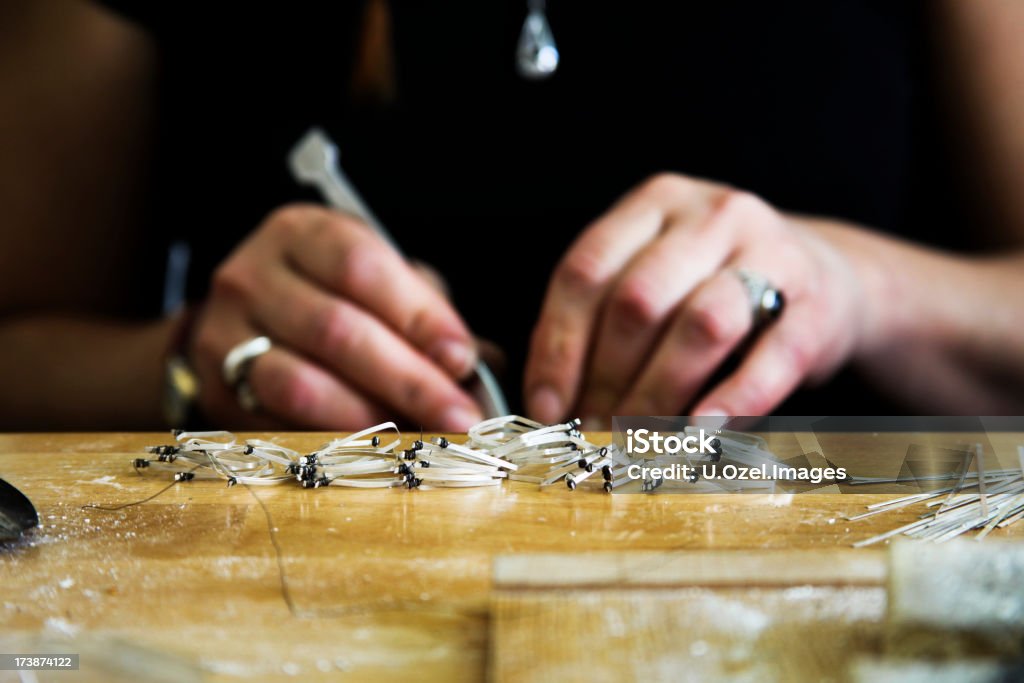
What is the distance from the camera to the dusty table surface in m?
0.32

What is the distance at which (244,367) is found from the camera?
86 centimetres

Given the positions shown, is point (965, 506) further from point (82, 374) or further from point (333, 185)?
point (82, 374)

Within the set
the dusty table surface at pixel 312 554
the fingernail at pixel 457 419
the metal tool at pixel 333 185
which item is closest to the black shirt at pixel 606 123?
the metal tool at pixel 333 185

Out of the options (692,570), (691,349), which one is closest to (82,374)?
(691,349)

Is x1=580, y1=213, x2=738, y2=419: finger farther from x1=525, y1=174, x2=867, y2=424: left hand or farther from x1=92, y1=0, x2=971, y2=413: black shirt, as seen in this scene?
x1=92, y1=0, x2=971, y2=413: black shirt

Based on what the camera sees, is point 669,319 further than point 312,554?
Yes

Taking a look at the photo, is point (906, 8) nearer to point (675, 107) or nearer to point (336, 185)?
point (675, 107)

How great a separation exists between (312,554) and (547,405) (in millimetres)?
383

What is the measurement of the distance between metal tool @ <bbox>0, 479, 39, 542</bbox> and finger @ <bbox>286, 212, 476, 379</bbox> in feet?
1.32

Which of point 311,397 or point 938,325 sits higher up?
point 938,325

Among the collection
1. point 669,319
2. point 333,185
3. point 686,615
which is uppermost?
point 333,185

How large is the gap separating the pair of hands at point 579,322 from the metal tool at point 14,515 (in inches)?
14.5

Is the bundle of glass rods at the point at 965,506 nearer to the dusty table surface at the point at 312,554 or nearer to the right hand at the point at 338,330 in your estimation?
the dusty table surface at the point at 312,554

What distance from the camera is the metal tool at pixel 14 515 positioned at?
433 millimetres
